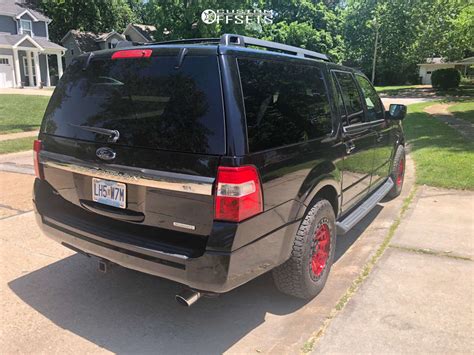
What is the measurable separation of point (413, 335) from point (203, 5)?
21.0 meters

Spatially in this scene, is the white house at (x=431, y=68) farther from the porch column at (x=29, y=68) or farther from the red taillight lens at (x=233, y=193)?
the red taillight lens at (x=233, y=193)

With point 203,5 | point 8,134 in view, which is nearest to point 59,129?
point 8,134

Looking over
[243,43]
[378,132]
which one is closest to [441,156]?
[378,132]

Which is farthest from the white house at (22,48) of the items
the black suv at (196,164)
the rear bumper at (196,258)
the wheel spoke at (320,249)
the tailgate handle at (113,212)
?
the wheel spoke at (320,249)

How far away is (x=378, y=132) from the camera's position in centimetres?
525

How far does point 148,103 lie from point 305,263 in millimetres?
1684

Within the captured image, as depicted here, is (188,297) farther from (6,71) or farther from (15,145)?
(6,71)

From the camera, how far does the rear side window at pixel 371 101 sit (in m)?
5.17

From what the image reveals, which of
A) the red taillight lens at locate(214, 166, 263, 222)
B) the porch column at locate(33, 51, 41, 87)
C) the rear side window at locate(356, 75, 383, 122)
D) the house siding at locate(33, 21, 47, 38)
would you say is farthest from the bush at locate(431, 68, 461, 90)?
the red taillight lens at locate(214, 166, 263, 222)

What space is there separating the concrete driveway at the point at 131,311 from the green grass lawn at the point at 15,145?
17.9ft

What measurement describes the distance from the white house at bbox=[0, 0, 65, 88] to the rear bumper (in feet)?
117

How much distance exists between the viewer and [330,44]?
3794 centimetres

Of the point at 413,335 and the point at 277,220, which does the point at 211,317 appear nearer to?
the point at 277,220

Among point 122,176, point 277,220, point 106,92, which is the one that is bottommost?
point 277,220
